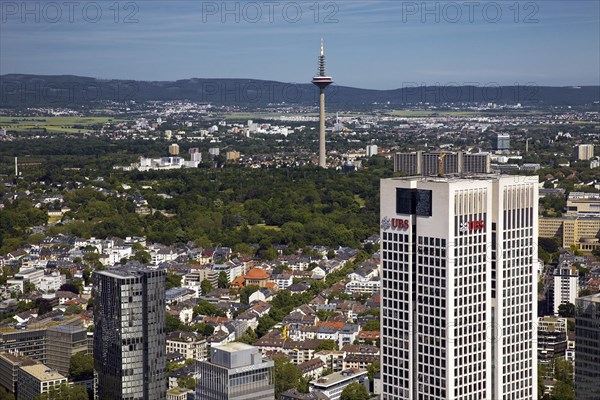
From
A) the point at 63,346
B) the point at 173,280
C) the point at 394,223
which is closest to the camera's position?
the point at 394,223

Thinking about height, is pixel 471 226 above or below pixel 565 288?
above

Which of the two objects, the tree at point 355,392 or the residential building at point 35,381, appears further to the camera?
the residential building at point 35,381

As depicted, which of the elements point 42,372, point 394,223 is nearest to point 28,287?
point 42,372

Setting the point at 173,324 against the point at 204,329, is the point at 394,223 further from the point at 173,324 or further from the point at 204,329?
the point at 173,324

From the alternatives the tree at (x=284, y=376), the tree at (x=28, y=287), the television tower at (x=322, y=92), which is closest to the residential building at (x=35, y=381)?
the tree at (x=284, y=376)

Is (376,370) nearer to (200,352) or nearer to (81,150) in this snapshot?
(200,352)

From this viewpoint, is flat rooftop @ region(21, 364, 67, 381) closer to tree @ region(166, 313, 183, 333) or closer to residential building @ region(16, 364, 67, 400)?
residential building @ region(16, 364, 67, 400)

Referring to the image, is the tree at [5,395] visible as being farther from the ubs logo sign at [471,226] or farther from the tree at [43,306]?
the ubs logo sign at [471,226]

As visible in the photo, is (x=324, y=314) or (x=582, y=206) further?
(x=582, y=206)

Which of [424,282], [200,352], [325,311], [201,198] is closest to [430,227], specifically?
[424,282]
